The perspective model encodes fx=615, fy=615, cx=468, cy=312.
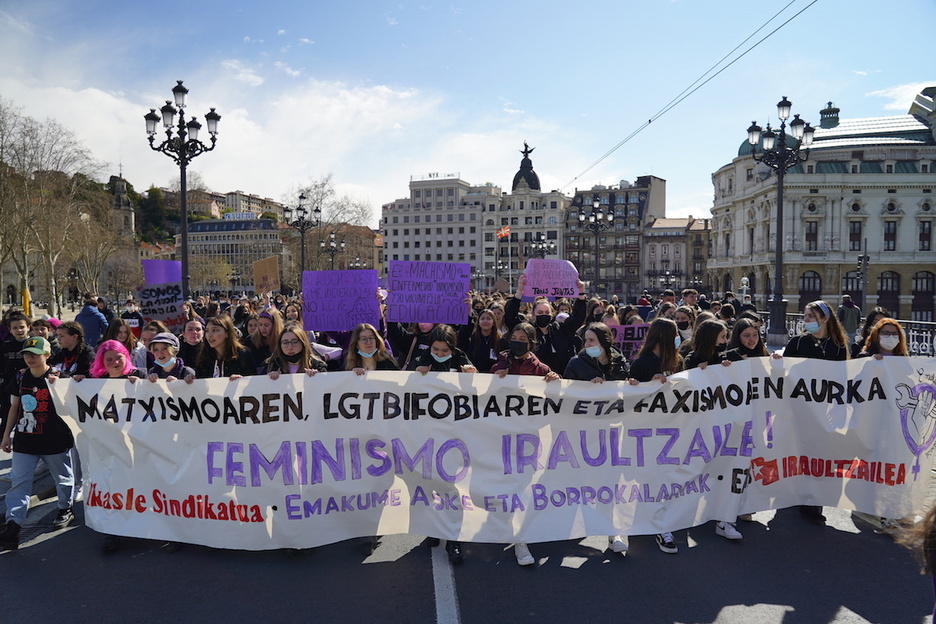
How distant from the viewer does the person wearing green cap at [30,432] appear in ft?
15.3

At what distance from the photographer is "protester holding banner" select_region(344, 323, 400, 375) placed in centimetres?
521

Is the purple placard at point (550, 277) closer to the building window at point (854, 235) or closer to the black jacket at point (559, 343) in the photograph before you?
the black jacket at point (559, 343)

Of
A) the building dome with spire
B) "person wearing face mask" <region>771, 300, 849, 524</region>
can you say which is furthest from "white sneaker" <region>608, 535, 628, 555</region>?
the building dome with spire

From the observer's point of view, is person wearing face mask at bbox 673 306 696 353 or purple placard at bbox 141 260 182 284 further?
purple placard at bbox 141 260 182 284

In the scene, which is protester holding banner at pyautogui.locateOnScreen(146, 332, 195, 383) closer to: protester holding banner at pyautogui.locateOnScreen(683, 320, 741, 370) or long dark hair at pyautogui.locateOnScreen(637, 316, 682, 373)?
long dark hair at pyautogui.locateOnScreen(637, 316, 682, 373)

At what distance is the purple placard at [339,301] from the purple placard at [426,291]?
0.28 m

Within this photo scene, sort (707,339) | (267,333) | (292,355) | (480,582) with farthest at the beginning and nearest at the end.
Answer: (267,333) → (292,355) → (707,339) → (480,582)

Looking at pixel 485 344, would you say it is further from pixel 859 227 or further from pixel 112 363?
pixel 859 227

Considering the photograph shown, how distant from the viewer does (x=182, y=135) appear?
14.0 meters

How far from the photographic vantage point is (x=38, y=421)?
15.6ft

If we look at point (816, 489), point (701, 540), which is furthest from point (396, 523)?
point (816, 489)

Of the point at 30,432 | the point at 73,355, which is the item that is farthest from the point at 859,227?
the point at 30,432

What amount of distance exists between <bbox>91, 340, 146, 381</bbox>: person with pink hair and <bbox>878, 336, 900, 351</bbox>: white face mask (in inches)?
245

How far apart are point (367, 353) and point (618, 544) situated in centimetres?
249
